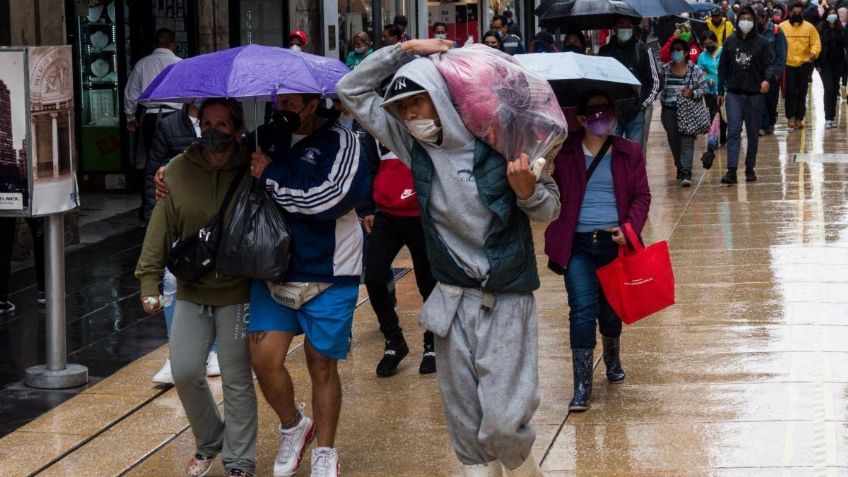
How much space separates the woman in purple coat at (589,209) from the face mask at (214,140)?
187 cm

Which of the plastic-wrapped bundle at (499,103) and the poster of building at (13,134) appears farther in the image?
the poster of building at (13,134)

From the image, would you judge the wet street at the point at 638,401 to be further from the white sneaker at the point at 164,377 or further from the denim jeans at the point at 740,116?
the denim jeans at the point at 740,116

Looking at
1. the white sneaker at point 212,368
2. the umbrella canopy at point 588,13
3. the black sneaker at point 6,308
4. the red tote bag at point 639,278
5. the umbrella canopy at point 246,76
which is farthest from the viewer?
the umbrella canopy at point 588,13

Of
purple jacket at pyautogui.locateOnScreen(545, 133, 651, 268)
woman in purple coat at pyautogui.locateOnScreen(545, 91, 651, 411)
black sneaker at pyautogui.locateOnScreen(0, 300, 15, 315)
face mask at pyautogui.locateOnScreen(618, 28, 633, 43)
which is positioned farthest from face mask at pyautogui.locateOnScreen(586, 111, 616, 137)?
face mask at pyautogui.locateOnScreen(618, 28, 633, 43)

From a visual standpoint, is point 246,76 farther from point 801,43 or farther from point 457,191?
point 801,43

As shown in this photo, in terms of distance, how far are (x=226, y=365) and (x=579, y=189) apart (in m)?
2.06

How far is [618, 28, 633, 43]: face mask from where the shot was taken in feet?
43.5

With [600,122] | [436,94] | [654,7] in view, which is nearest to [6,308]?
[600,122]

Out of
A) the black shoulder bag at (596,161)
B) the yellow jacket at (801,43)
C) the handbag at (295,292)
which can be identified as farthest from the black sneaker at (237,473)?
the yellow jacket at (801,43)

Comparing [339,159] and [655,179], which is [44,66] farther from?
[655,179]

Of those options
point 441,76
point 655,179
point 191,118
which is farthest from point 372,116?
point 655,179

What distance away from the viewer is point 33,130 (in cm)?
762

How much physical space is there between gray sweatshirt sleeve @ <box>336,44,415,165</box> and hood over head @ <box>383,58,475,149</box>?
0.21m

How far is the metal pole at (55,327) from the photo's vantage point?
7730mm
